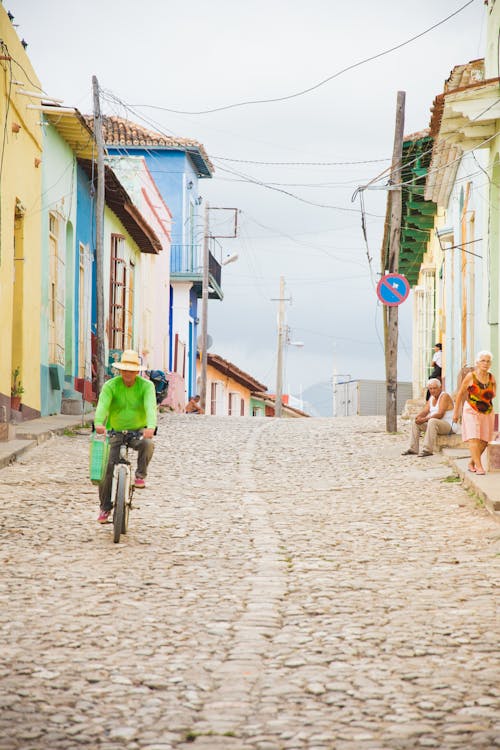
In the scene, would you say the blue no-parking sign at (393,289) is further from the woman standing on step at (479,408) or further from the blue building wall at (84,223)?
the blue building wall at (84,223)

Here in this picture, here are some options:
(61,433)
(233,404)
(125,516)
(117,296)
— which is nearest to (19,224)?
(61,433)

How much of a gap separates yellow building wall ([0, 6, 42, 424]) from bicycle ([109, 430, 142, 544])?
7393 millimetres

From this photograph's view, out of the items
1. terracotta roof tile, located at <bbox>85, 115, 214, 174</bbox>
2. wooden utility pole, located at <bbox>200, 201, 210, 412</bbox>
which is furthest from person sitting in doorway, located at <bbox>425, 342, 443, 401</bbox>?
terracotta roof tile, located at <bbox>85, 115, 214, 174</bbox>

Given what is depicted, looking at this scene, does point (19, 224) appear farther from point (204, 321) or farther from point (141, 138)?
point (141, 138)

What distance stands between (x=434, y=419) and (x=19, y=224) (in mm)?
7149

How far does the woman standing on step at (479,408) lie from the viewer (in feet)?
40.8

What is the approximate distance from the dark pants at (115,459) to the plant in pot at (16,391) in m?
8.45

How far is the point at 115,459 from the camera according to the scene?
9.56 m

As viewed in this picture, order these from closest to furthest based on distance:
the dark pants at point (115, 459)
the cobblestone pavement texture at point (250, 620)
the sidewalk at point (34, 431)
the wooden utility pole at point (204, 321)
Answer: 1. the cobblestone pavement texture at point (250, 620)
2. the dark pants at point (115, 459)
3. the sidewalk at point (34, 431)
4. the wooden utility pole at point (204, 321)

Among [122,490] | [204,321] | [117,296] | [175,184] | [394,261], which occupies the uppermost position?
[175,184]

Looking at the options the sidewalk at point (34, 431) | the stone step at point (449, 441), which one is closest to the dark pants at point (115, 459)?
the sidewalk at point (34, 431)

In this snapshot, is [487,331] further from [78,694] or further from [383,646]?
[78,694]

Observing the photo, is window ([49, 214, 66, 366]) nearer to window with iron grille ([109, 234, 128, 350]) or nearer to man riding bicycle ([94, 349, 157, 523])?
window with iron grille ([109, 234, 128, 350])

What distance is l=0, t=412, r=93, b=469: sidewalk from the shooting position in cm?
1444
